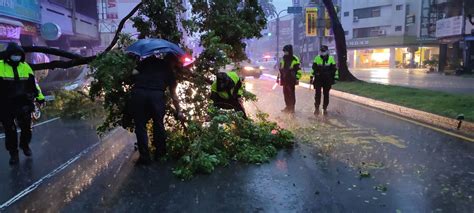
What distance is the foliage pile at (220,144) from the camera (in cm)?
586

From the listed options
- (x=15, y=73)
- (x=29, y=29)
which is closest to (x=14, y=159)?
(x=15, y=73)

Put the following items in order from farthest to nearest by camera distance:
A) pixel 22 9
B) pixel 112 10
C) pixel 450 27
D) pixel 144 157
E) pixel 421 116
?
pixel 112 10
pixel 450 27
pixel 22 9
pixel 421 116
pixel 144 157

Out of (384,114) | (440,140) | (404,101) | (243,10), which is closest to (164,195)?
(243,10)

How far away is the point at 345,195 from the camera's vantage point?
15.9ft

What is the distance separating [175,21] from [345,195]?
4133mm

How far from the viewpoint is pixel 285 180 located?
5.50 m

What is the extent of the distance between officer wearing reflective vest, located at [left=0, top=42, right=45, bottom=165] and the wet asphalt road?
513 millimetres

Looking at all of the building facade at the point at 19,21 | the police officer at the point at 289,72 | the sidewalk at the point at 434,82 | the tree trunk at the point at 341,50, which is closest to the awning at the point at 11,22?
the building facade at the point at 19,21

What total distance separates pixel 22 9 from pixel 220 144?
1767 centimetres

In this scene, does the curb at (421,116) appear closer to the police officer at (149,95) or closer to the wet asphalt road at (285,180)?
the wet asphalt road at (285,180)

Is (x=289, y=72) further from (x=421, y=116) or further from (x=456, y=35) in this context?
(x=456, y=35)

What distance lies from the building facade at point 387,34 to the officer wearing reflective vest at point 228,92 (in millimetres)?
49865

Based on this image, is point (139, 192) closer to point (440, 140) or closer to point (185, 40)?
point (185, 40)

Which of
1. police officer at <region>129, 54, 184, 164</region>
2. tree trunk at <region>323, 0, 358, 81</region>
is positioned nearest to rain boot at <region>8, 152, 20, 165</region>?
police officer at <region>129, 54, 184, 164</region>
